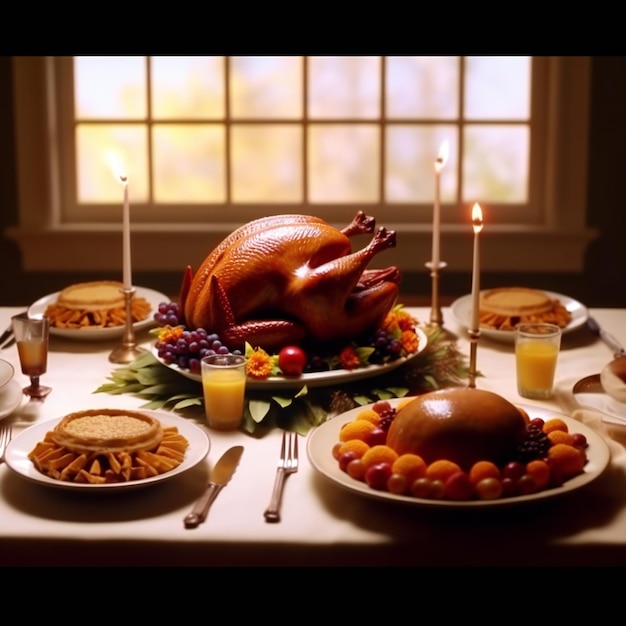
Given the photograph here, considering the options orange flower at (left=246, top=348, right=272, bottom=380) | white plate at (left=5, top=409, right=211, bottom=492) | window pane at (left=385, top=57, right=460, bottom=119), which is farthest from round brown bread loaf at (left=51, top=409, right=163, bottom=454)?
window pane at (left=385, top=57, right=460, bottom=119)

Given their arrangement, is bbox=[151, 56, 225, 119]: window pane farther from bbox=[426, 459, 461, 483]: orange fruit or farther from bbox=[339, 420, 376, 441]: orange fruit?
bbox=[426, 459, 461, 483]: orange fruit

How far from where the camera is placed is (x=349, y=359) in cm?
176

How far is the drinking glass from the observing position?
1782 millimetres

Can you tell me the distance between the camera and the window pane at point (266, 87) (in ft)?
10.9

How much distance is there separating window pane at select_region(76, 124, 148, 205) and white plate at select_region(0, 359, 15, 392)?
1649mm

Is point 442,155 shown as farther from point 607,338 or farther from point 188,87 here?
point 188,87

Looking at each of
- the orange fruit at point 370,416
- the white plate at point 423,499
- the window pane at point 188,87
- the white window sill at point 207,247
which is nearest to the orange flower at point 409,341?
the white plate at point 423,499

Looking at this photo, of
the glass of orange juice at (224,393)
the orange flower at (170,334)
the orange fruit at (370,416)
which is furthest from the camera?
the orange flower at (170,334)

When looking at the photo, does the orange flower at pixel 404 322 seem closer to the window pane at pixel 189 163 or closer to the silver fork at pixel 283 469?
the silver fork at pixel 283 469

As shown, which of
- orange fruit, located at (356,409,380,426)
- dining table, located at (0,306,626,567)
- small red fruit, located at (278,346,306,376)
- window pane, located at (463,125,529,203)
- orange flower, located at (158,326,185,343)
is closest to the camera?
dining table, located at (0,306,626,567)

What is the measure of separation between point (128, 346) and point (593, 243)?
180 centimetres

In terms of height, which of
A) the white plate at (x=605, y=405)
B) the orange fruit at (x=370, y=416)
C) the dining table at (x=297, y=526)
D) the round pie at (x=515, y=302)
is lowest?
the dining table at (x=297, y=526)

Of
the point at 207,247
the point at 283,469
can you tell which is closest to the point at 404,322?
the point at 283,469

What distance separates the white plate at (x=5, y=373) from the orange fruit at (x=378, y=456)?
0.64 metres
